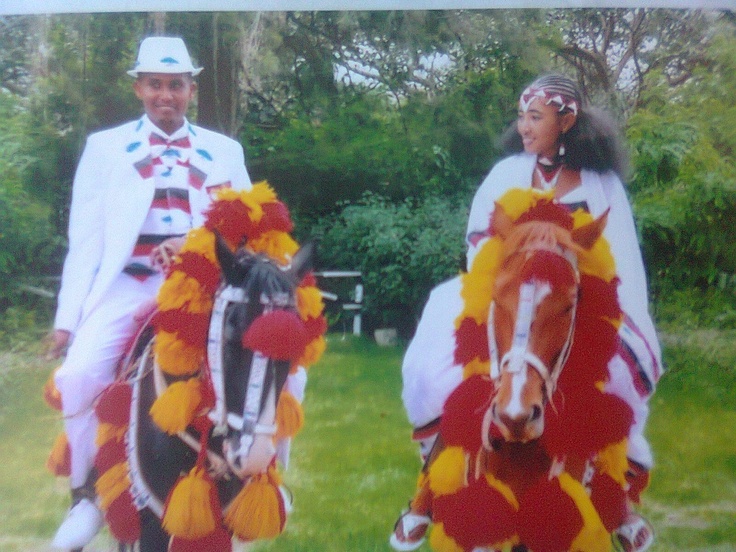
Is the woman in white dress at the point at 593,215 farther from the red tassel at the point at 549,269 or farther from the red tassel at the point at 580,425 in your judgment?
the red tassel at the point at 549,269

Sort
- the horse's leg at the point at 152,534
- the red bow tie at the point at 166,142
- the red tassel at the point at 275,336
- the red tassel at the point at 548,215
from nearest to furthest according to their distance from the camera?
the red tassel at the point at 275,336 → the red tassel at the point at 548,215 → the horse's leg at the point at 152,534 → the red bow tie at the point at 166,142

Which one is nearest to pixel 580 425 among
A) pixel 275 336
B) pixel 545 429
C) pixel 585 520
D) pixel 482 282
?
pixel 545 429

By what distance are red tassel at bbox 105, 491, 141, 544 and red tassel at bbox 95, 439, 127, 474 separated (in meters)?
0.10

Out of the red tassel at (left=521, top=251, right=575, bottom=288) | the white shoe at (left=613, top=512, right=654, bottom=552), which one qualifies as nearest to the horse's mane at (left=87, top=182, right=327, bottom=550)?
the red tassel at (left=521, top=251, right=575, bottom=288)

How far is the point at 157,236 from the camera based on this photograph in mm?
2621

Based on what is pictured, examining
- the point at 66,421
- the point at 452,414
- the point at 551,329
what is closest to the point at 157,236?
the point at 66,421

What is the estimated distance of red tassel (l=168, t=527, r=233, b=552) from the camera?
2500 mm

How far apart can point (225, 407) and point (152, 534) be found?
1.92 feet

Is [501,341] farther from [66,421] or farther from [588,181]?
[66,421]

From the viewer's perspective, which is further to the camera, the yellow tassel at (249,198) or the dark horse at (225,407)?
the yellow tassel at (249,198)

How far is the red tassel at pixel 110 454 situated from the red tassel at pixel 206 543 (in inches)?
12.4

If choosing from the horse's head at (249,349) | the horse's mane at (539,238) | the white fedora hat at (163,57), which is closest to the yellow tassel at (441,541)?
the horse's head at (249,349)

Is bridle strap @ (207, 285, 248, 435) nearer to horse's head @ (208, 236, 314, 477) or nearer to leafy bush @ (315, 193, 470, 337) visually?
horse's head @ (208, 236, 314, 477)

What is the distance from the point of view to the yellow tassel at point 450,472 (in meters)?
2.50
